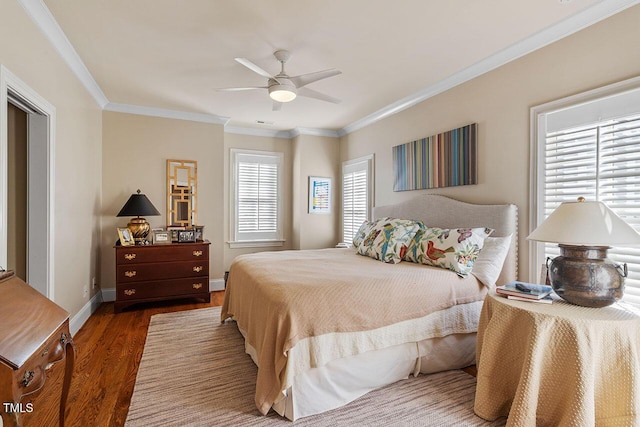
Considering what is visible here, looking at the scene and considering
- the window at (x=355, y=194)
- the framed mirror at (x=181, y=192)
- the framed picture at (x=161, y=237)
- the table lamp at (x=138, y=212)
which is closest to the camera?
the table lamp at (x=138, y=212)

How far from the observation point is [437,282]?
2.29 meters

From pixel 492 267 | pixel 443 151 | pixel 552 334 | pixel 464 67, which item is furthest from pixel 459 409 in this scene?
pixel 464 67

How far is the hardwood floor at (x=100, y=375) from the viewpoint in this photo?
6.09 ft

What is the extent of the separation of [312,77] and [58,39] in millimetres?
2006

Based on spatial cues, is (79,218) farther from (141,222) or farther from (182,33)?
(182,33)

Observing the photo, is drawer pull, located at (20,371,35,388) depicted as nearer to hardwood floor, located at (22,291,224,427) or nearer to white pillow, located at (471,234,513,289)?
hardwood floor, located at (22,291,224,427)

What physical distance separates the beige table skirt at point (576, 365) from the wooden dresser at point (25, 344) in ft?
6.95

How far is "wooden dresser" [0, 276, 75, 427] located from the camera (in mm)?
1022

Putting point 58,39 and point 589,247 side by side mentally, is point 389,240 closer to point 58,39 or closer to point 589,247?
point 589,247

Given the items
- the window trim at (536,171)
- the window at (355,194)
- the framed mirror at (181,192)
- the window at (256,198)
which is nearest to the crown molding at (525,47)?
the window trim at (536,171)

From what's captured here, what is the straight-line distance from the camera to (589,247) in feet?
5.80

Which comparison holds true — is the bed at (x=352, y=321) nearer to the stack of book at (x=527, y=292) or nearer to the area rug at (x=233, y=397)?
the area rug at (x=233, y=397)

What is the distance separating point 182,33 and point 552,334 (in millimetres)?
3114

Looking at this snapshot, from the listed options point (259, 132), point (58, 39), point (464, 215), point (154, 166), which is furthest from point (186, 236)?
point (464, 215)
